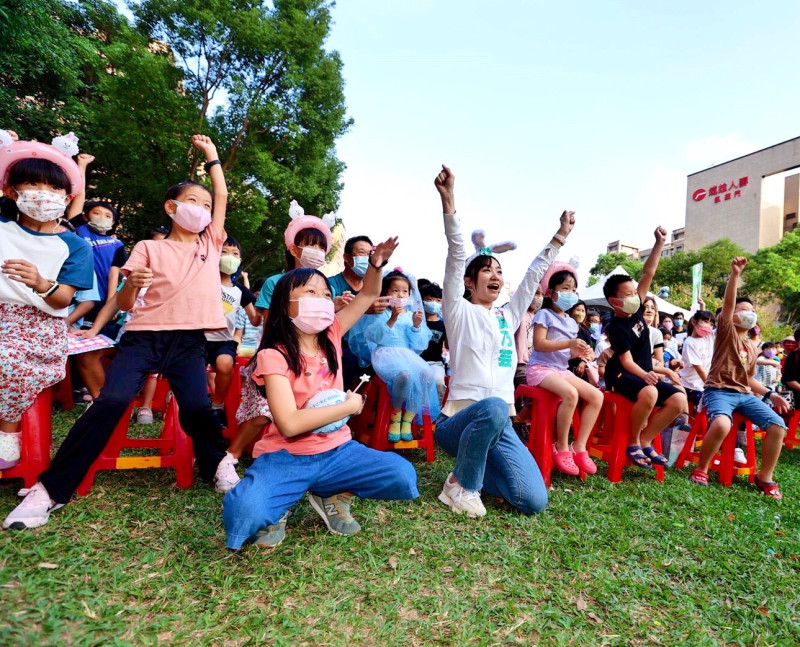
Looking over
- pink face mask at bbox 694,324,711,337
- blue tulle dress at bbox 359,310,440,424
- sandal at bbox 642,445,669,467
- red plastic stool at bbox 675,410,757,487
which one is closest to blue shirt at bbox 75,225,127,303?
blue tulle dress at bbox 359,310,440,424

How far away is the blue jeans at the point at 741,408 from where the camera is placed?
4.14m

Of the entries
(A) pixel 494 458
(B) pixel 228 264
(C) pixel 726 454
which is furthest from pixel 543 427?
(B) pixel 228 264

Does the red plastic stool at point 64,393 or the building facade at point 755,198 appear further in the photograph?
the building facade at point 755,198

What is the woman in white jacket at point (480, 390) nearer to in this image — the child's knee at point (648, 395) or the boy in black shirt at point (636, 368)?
the boy in black shirt at point (636, 368)

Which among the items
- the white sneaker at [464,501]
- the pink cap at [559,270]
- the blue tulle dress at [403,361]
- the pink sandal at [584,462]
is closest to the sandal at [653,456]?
the pink sandal at [584,462]

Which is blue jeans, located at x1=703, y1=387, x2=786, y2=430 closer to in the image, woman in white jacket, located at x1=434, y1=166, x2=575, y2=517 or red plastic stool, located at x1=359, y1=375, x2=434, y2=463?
woman in white jacket, located at x1=434, y1=166, x2=575, y2=517

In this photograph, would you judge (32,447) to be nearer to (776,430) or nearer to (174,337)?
(174,337)

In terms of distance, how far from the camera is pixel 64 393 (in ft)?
14.5

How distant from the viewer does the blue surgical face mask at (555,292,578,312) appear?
3.91 meters

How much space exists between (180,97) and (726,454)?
41.8 feet

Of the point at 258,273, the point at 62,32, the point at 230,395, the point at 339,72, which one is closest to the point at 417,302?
the point at 230,395

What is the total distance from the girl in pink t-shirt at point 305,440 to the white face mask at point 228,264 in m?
1.98

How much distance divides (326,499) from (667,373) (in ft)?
12.4

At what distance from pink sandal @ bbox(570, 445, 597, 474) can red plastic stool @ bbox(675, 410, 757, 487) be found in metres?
1.54
